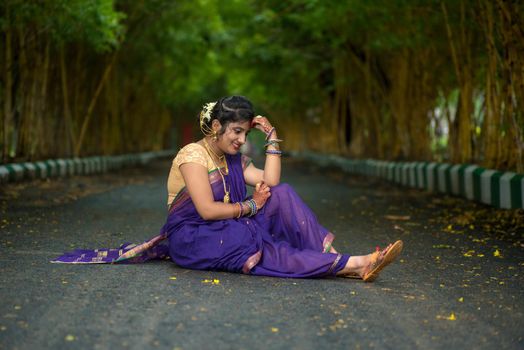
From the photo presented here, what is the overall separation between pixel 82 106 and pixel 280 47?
20.2 feet

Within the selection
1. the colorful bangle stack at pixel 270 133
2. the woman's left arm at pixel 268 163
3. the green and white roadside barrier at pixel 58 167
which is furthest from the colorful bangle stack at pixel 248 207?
the green and white roadside barrier at pixel 58 167

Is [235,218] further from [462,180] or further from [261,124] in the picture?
[462,180]

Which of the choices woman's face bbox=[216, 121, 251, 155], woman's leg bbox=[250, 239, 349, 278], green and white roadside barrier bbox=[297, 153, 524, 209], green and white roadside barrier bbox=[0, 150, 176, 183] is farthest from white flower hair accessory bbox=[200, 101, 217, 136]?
green and white roadside barrier bbox=[0, 150, 176, 183]

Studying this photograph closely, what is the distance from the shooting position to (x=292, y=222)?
5504 millimetres

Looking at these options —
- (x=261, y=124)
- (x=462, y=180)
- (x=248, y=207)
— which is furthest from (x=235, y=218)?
(x=462, y=180)

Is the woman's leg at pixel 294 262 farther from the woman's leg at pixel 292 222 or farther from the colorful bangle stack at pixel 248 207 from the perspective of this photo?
the colorful bangle stack at pixel 248 207

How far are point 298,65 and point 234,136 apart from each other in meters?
21.1

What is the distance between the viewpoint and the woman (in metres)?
5.33

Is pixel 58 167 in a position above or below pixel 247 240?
below

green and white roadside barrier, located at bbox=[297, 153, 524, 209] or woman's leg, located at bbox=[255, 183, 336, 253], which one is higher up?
woman's leg, located at bbox=[255, 183, 336, 253]

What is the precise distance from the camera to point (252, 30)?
2486 cm

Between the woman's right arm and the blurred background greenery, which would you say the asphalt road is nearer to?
the woman's right arm

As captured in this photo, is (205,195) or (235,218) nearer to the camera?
(205,195)

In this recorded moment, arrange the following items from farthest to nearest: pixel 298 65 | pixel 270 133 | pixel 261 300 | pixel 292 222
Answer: pixel 298 65 < pixel 270 133 < pixel 292 222 < pixel 261 300
